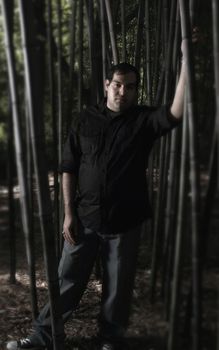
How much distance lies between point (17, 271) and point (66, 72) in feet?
8.08

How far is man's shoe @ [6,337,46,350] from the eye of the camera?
6.36 feet

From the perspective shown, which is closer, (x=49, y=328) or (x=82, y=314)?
(x=49, y=328)

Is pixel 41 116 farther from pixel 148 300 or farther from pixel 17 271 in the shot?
pixel 17 271

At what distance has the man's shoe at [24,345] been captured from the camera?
6.36ft

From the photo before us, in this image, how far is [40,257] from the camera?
279 cm

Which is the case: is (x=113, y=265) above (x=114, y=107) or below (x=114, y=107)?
below

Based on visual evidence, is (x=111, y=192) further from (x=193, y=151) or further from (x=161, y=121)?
(x=193, y=151)

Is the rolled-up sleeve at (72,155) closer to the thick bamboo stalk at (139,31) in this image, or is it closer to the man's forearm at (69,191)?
the man's forearm at (69,191)

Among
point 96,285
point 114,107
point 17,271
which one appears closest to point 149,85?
point 114,107

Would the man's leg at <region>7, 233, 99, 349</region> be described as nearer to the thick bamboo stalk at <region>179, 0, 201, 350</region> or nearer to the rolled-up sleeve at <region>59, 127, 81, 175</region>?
the rolled-up sleeve at <region>59, 127, 81, 175</region>

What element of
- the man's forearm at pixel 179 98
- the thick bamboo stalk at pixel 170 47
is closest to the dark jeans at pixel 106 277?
the man's forearm at pixel 179 98

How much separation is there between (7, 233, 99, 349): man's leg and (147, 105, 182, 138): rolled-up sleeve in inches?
16.6

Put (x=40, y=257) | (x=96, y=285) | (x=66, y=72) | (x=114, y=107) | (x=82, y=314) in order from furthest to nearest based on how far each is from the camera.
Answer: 1. (x=66, y=72)
2. (x=40, y=257)
3. (x=96, y=285)
4. (x=82, y=314)
5. (x=114, y=107)

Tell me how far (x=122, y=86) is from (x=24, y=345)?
101 centimetres
